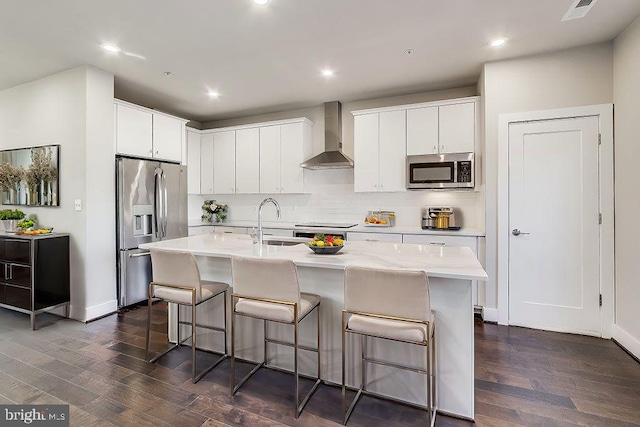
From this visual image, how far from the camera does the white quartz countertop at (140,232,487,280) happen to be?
6.02ft

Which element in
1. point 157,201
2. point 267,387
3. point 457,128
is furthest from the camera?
point 157,201

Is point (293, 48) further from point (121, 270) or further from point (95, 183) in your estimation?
point (121, 270)

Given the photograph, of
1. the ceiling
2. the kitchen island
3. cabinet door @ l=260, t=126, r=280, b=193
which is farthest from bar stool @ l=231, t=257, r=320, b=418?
cabinet door @ l=260, t=126, r=280, b=193

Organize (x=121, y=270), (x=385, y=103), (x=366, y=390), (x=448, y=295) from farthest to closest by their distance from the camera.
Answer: (x=385, y=103) → (x=121, y=270) → (x=366, y=390) → (x=448, y=295)

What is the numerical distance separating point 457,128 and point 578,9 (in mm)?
1556

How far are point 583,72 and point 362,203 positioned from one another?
2821 mm

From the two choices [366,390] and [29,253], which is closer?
[366,390]

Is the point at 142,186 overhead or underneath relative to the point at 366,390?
overhead

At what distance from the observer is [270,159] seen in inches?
199

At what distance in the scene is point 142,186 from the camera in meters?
4.01

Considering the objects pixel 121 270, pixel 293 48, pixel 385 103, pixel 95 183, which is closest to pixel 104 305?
pixel 121 270

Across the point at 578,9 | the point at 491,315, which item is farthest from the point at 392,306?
the point at 578,9

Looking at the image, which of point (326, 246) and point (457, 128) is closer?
point (326, 246)

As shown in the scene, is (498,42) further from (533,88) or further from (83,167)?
(83,167)
